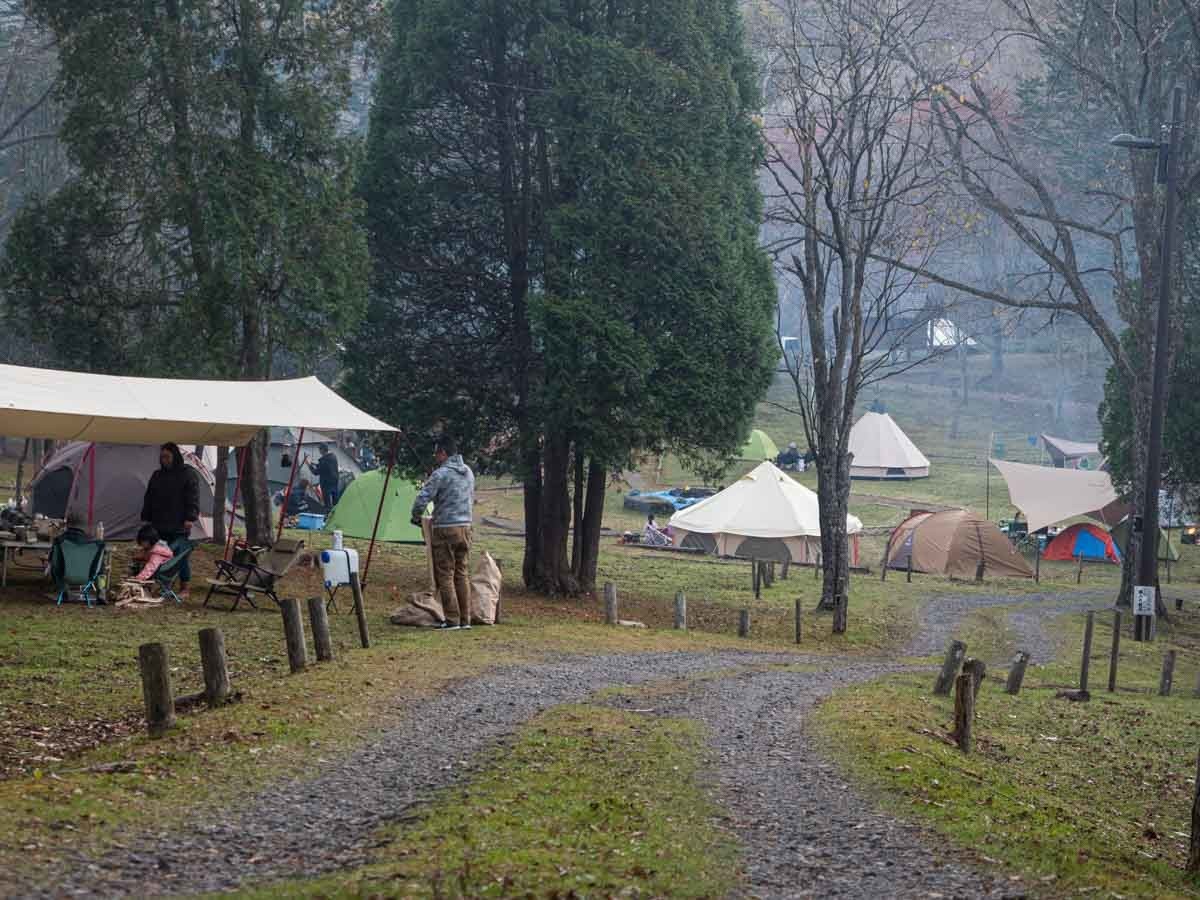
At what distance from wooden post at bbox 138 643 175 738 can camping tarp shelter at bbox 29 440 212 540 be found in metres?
15.2

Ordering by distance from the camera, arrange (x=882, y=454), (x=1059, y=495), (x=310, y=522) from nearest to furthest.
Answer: (x=310, y=522), (x=1059, y=495), (x=882, y=454)

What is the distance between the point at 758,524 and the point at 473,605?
1717cm

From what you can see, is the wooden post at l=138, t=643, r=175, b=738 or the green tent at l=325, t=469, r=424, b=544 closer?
the wooden post at l=138, t=643, r=175, b=738

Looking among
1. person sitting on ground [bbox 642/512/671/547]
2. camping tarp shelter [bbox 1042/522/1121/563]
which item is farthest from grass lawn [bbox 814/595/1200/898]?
camping tarp shelter [bbox 1042/522/1121/563]

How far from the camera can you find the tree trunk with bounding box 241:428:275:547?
2088 cm

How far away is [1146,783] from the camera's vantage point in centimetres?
1117

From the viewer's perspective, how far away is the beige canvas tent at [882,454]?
158ft

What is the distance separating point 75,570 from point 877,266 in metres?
54.5

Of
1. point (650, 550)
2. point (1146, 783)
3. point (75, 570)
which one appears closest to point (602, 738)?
point (1146, 783)

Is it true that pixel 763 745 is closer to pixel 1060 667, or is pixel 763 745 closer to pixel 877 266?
pixel 1060 667

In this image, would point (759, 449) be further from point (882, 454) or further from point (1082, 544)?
point (1082, 544)

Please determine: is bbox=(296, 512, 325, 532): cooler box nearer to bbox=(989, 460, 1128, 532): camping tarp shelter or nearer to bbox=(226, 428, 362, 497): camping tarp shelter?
bbox=(226, 428, 362, 497): camping tarp shelter

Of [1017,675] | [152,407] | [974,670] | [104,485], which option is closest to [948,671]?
[1017,675]

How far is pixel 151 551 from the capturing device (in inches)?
636
